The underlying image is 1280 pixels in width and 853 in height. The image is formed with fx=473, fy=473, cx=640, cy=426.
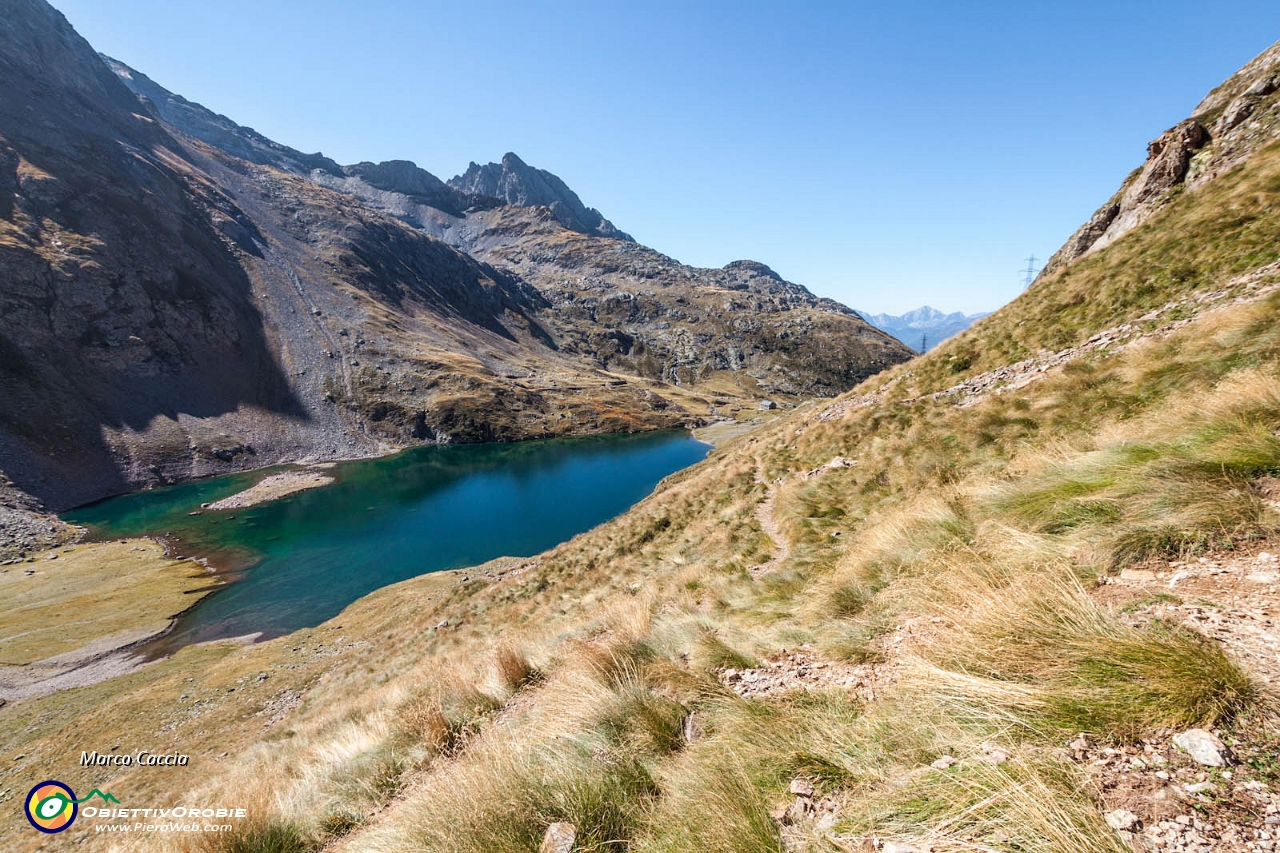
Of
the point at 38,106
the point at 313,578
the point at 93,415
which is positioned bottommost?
the point at 313,578

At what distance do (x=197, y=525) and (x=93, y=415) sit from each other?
133 feet

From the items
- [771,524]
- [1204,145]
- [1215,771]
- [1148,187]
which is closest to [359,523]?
[771,524]

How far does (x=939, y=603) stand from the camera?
448cm

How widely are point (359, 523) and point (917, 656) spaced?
70.2 m

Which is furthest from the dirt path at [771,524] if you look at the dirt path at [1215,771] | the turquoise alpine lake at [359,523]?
the turquoise alpine lake at [359,523]

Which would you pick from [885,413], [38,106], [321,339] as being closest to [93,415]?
[321,339]

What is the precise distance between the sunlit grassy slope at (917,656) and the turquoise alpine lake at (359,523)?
3814 cm

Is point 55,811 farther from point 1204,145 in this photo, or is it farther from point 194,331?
point 194,331

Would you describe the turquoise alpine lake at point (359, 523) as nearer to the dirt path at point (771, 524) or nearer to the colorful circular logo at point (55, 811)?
the colorful circular logo at point (55, 811)

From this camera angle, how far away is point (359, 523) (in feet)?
202

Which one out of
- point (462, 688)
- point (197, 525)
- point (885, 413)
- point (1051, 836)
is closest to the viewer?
point (1051, 836)

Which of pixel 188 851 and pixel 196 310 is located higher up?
pixel 196 310

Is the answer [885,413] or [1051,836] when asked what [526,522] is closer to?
[885,413]

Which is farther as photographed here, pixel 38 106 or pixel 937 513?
pixel 38 106
